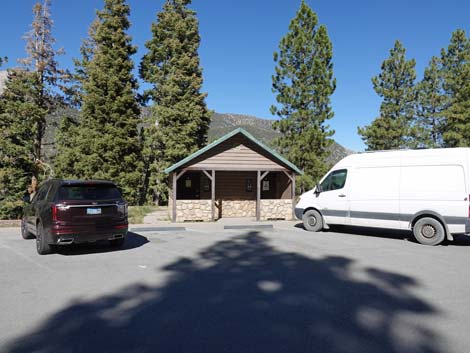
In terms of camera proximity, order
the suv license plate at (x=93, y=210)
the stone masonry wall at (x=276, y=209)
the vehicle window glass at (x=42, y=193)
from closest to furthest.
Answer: the suv license plate at (x=93, y=210), the vehicle window glass at (x=42, y=193), the stone masonry wall at (x=276, y=209)

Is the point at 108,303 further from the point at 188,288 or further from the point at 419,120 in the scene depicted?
the point at 419,120

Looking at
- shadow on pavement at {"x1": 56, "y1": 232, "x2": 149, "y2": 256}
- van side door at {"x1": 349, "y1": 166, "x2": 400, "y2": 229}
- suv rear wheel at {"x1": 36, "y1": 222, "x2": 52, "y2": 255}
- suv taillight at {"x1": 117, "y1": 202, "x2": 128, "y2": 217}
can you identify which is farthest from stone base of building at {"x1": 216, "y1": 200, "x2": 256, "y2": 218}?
suv rear wheel at {"x1": 36, "y1": 222, "x2": 52, "y2": 255}

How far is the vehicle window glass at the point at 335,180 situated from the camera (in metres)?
11.9

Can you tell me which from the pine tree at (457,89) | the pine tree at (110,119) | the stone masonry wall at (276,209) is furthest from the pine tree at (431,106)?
the pine tree at (110,119)

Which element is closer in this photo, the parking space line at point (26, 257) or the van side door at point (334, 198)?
the parking space line at point (26, 257)

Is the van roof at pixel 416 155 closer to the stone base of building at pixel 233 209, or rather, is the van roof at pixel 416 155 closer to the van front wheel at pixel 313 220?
the van front wheel at pixel 313 220

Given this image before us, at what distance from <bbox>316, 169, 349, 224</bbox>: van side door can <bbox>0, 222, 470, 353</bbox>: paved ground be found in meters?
2.80

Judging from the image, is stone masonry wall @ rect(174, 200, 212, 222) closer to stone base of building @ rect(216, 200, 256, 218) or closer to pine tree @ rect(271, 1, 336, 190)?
stone base of building @ rect(216, 200, 256, 218)

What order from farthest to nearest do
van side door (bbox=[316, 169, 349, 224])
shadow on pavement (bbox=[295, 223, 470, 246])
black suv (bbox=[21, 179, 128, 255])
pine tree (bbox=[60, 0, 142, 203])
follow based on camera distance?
pine tree (bbox=[60, 0, 142, 203]), van side door (bbox=[316, 169, 349, 224]), shadow on pavement (bbox=[295, 223, 470, 246]), black suv (bbox=[21, 179, 128, 255])

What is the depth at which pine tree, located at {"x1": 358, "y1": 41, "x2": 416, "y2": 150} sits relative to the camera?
27.5m

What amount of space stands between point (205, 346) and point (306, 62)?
22044 millimetres

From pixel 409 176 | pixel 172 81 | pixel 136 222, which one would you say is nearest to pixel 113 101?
pixel 172 81

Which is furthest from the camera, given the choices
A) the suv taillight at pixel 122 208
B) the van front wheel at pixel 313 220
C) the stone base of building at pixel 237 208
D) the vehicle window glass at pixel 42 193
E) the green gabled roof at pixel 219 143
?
the stone base of building at pixel 237 208

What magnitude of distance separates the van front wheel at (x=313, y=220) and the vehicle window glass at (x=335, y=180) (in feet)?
3.27
